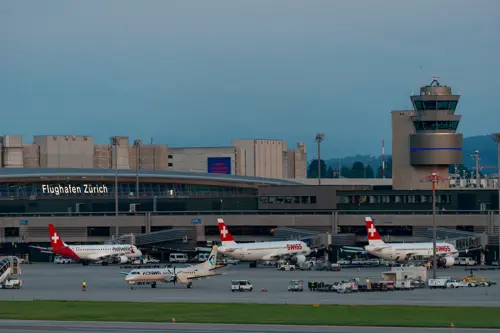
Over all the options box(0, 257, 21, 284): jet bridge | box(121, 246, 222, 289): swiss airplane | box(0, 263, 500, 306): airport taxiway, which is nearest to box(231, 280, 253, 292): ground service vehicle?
box(0, 263, 500, 306): airport taxiway

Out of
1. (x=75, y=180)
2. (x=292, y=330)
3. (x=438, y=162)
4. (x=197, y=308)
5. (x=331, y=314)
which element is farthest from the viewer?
(x=75, y=180)

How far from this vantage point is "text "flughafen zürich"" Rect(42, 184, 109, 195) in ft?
611

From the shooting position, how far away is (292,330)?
66375mm

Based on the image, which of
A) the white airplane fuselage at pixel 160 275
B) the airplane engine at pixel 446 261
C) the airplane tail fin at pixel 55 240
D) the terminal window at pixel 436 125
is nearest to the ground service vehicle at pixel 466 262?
the airplane engine at pixel 446 261

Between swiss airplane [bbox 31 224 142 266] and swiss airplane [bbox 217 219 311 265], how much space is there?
12857 millimetres

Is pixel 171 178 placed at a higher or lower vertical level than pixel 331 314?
higher

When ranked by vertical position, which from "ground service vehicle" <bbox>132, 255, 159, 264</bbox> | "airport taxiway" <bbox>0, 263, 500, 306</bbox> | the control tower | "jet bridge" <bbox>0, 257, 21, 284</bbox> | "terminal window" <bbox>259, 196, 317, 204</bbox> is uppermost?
the control tower

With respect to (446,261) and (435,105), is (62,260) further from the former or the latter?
(435,105)

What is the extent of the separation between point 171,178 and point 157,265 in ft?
210

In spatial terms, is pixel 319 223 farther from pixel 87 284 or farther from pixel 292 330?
pixel 292 330

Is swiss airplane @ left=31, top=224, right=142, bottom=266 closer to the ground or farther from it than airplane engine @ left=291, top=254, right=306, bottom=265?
farther from it

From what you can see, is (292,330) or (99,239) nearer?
(292,330)

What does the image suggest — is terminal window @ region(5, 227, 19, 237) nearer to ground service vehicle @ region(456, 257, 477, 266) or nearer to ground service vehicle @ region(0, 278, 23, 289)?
ground service vehicle @ region(0, 278, 23, 289)

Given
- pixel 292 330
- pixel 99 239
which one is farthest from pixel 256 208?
pixel 292 330
